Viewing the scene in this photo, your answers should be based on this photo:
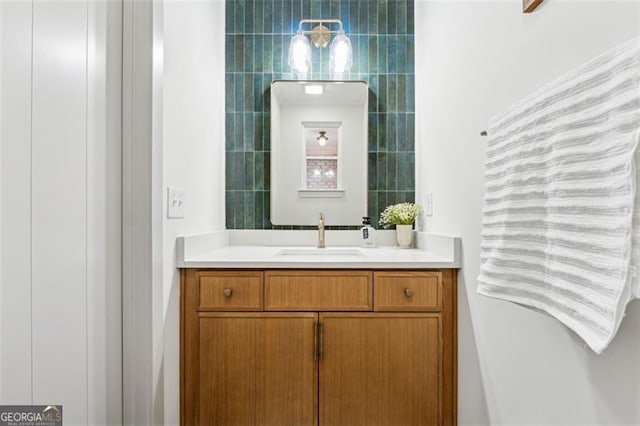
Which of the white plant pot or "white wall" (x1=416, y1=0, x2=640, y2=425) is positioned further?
the white plant pot

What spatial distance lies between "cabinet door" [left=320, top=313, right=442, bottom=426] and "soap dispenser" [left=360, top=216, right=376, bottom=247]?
639 millimetres

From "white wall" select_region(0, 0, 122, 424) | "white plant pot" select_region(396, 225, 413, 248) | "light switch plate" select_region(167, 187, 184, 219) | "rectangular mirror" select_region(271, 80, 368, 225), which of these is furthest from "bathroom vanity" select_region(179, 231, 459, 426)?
"rectangular mirror" select_region(271, 80, 368, 225)

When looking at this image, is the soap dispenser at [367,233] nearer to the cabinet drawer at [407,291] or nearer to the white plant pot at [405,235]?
the white plant pot at [405,235]

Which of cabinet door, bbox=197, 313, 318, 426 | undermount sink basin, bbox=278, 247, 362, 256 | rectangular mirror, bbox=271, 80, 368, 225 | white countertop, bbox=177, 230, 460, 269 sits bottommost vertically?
cabinet door, bbox=197, 313, 318, 426

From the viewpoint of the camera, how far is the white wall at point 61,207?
78 centimetres

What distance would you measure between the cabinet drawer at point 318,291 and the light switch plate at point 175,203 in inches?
16.1

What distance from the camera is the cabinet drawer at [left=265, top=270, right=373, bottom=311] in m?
1.37

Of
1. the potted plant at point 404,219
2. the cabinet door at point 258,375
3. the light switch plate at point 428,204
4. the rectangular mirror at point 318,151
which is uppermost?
the rectangular mirror at point 318,151

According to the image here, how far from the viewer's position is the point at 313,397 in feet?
4.45

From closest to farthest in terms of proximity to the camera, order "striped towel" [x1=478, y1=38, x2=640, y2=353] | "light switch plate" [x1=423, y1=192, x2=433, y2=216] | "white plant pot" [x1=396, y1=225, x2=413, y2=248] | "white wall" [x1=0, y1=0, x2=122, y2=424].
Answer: "striped towel" [x1=478, y1=38, x2=640, y2=353] → "white wall" [x1=0, y1=0, x2=122, y2=424] → "light switch plate" [x1=423, y1=192, x2=433, y2=216] → "white plant pot" [x1=396, y1=225, x2=413, y2=248]

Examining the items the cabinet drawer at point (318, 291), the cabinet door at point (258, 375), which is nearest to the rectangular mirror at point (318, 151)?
the cabinet drawer at point (318, 291)

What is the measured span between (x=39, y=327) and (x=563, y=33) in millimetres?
1385

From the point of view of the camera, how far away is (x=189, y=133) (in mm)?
1512

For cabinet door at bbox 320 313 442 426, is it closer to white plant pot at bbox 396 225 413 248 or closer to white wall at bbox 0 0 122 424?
white plant pot at bbox 396 225 413 248
